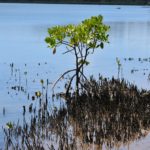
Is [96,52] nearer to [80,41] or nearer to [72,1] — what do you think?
[80,41]

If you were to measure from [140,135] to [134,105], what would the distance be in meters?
2.33

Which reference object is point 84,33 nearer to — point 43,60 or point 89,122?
point 89,122

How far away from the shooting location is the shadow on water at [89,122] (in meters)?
12.0

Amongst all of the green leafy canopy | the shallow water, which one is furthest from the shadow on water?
the shallow water

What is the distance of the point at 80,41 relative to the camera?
1667 centimetres

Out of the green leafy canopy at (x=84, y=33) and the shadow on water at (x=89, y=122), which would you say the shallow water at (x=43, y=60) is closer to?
the shadow on water at (x=89, y=122)

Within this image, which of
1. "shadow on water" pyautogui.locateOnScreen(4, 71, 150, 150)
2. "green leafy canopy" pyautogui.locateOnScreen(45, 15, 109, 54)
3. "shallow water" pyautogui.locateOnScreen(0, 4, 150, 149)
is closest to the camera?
"shadow on water" pyautogui.locateOnScreen(4, 71, 150, 150)

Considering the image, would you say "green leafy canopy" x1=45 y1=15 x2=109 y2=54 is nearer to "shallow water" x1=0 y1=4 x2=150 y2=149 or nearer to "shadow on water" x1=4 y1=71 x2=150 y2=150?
"shadow on water" x1=4 y1=71 x2=150 y2=150

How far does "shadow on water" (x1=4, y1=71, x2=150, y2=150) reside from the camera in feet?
39.4

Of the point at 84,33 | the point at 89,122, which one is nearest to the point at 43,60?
the point at 84,33

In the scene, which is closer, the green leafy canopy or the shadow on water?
the shadow on water

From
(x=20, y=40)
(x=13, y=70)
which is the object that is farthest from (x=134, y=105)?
Answer: (x=20, y=40)

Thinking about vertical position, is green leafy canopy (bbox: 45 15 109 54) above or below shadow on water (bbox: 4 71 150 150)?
above

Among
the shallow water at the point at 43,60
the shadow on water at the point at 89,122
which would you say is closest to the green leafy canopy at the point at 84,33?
the shadow on water at the point at 89,122
